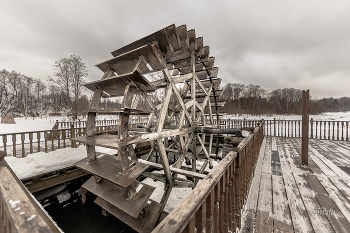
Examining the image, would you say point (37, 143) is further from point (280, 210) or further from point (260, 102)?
point (260, 102)

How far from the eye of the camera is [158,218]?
8.29 feet

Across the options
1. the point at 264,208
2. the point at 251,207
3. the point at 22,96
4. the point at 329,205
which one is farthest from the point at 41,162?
the point at 22,96

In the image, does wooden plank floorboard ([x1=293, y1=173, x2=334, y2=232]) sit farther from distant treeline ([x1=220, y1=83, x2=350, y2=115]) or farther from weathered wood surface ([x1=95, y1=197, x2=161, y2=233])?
distant treeline ([x1=220, y1=83, x2=350, y2=115])

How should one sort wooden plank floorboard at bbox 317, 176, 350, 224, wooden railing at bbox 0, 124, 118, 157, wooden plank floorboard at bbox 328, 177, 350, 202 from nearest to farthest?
wooden plank floorboard at bbox 317, 176, 350, 224 < wooden plank floorboard at bbox 328, 177, 350, 202 < wooden railing at bbox 0, 124, 118, 157

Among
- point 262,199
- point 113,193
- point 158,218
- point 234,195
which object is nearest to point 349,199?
point 262,199

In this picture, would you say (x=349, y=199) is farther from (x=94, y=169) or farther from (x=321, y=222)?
(x=94, y=169)

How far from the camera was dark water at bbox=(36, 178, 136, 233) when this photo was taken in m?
2.94

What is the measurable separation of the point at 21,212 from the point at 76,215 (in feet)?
10.9

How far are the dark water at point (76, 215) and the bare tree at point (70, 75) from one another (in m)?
13.6

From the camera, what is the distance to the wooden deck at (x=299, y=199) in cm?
172

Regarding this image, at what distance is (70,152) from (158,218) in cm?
327

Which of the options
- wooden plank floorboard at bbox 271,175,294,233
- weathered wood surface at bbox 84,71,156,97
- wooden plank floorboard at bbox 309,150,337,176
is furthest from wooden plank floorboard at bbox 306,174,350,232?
weathered wood surface at bbox 84,71,156,97

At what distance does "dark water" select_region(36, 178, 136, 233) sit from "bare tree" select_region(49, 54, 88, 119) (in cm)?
1358

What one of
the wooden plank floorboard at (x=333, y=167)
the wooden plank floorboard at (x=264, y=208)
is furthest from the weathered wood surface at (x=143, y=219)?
the wooden plank floorboard at (x=333, y=167)
